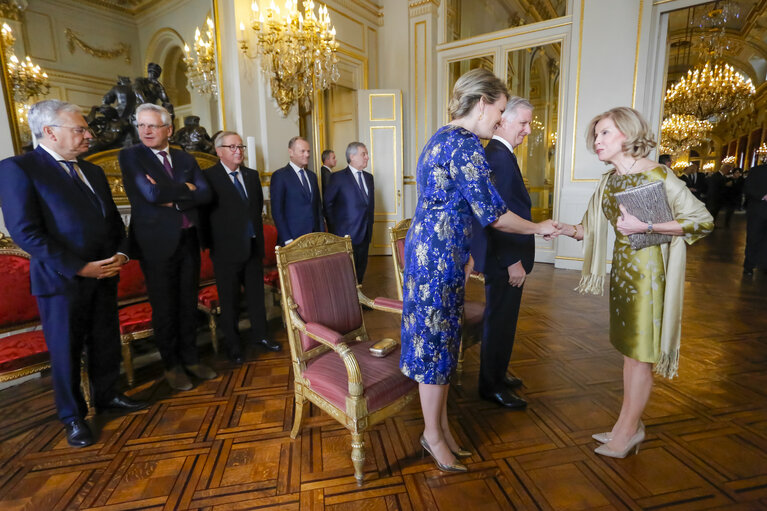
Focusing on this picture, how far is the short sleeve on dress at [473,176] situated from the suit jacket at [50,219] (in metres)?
1.78

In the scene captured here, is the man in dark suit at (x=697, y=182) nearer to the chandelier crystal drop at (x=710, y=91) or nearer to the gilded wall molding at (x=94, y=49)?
the chandelier crystal drop at (x=710, y=91)

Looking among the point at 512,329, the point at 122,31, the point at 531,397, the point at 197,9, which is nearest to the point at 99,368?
the point at 512,329

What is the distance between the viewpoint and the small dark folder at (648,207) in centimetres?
150

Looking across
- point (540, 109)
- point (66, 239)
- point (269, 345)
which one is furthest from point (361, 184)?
point (540, 109)

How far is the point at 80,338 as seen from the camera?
1987mm

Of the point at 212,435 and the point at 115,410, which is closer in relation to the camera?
the point at 212,435

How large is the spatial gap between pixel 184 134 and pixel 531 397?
3.76 meters

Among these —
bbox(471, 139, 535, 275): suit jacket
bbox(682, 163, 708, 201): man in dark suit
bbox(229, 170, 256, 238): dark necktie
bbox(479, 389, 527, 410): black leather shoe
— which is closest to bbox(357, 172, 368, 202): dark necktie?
bbox(229, 170, 256, 238): dark necktie

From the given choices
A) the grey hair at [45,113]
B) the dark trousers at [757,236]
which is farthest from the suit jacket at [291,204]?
the dark trousers at [757,236]

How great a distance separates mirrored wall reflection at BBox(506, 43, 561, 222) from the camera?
19.8ft

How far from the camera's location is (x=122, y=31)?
3.41 meters

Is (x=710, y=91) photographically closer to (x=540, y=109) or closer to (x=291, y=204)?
(x=540, y=109)

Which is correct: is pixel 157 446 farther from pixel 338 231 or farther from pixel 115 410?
pixel 338 231

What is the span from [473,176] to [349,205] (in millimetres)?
2550
